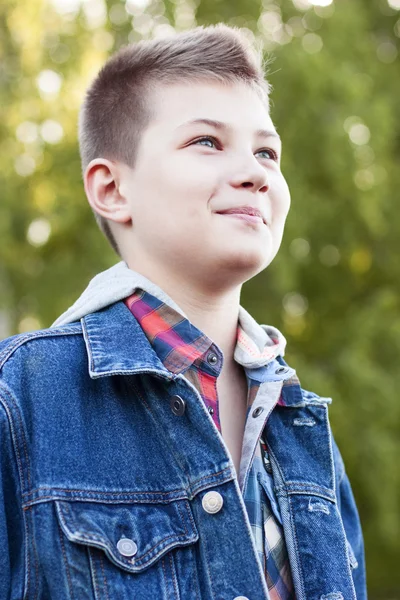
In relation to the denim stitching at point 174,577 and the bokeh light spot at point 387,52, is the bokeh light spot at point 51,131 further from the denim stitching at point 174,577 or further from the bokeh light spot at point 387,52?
the denim stitching at point 174,577

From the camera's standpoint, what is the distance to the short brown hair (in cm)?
214

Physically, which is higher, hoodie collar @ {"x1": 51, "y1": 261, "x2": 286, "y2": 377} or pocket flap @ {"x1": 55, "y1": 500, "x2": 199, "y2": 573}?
hoodie collar @ {"x1": 51, "y1": 261, "x2": 286, "y2": 377}

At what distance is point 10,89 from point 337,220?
4.00 meters

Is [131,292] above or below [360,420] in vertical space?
below

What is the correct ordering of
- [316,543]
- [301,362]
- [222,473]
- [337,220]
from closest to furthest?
[222,473] → [316,543] → [301,362] → [337,220]

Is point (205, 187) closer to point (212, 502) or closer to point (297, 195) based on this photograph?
point (212, 502)

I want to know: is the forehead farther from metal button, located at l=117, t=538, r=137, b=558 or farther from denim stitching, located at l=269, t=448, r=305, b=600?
metal button, located at l=117, t=538, r=137, b=558

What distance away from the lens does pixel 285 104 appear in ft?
29.0

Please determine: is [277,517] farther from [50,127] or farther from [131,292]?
[50,127]

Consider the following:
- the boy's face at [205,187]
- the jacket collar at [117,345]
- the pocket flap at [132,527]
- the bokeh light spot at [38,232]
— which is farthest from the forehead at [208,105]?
the bokeh light spot at [38,232]

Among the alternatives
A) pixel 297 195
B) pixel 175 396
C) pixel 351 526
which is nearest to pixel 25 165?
pixel 297 195

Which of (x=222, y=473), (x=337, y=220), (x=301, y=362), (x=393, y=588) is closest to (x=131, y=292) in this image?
(x=222, y=473)

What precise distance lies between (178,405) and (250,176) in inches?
23.1

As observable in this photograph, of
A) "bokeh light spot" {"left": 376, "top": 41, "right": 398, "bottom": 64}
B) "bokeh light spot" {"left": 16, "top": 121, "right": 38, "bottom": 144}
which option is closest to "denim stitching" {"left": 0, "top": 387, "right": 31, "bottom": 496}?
"bokeh light spot" {"left": 16, "top": 121, "right": 38, "bottom": 144}
